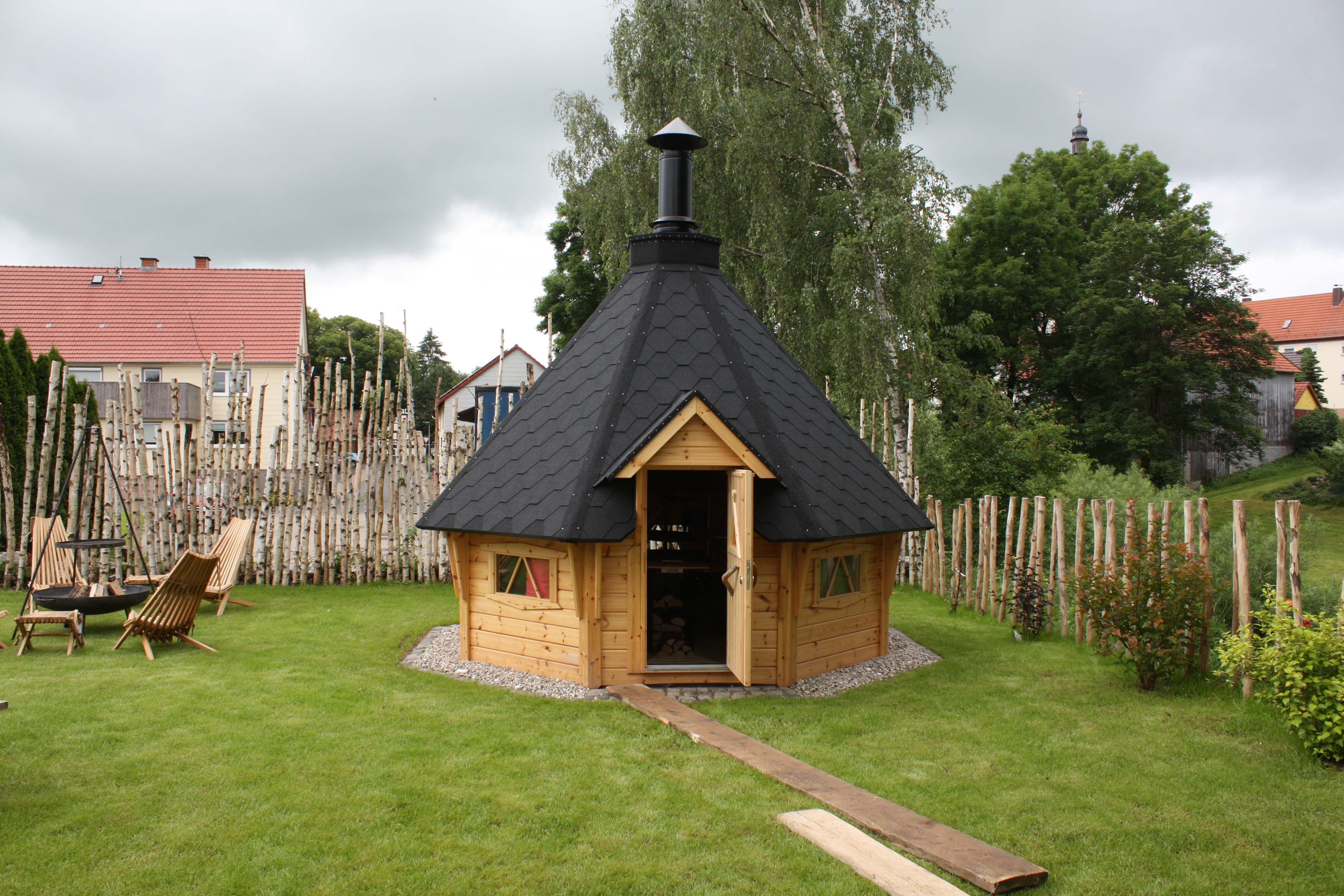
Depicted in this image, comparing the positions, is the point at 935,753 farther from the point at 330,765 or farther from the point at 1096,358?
the point at 1096,358

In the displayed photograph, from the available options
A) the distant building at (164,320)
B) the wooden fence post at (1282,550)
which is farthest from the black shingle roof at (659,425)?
the distant building at (164,320)

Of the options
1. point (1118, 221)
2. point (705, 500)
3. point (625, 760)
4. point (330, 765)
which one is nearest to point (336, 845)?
point (330, 765)

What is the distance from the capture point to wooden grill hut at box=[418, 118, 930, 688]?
7.53 m

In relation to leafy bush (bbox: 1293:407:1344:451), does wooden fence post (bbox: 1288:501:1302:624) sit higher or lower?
lower

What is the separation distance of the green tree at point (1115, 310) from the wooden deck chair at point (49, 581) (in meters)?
20.6

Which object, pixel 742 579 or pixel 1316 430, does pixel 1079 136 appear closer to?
pixel 1316 430

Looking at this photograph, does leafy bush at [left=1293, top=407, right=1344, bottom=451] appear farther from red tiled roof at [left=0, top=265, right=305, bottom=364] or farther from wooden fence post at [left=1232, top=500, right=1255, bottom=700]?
red tiled roof at [left=0, top=265, right=305, bottom=364]

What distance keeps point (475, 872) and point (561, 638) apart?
3.65 m

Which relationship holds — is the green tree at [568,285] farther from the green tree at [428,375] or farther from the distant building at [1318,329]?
the distant building at [1318,329]

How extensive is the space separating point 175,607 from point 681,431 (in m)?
5.62

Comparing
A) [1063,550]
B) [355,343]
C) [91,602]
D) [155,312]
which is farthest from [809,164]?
[355,343]

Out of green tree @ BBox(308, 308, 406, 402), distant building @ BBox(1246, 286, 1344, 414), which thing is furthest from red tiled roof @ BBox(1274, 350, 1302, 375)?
green tree @ BBox(308, 308, 406, 402)

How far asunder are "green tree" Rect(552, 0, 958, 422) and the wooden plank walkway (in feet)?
32.1

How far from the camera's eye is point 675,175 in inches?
367
